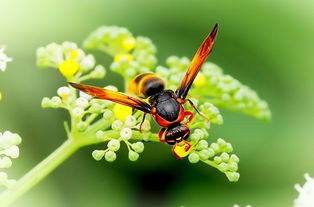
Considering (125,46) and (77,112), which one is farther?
(125,46)

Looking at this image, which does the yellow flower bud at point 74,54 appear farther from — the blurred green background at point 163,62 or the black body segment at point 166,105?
the blurred green background at point 163,62

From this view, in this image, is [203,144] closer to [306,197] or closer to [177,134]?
[177,134]

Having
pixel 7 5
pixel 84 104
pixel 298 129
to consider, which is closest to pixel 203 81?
pixel 84 104

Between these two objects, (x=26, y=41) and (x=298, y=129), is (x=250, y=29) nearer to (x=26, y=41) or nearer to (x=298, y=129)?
(x=298, y=129)

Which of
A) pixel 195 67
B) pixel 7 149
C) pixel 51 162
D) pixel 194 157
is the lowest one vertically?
pixel 7 149

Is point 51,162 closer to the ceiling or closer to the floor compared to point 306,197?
closer to the floor

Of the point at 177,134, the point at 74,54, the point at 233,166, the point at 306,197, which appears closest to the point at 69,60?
the point at 74,54

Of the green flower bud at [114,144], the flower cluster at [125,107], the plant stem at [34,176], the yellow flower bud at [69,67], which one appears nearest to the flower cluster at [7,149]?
the plant stem at [34,176]

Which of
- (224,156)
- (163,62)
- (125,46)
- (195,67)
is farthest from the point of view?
(163,62)
